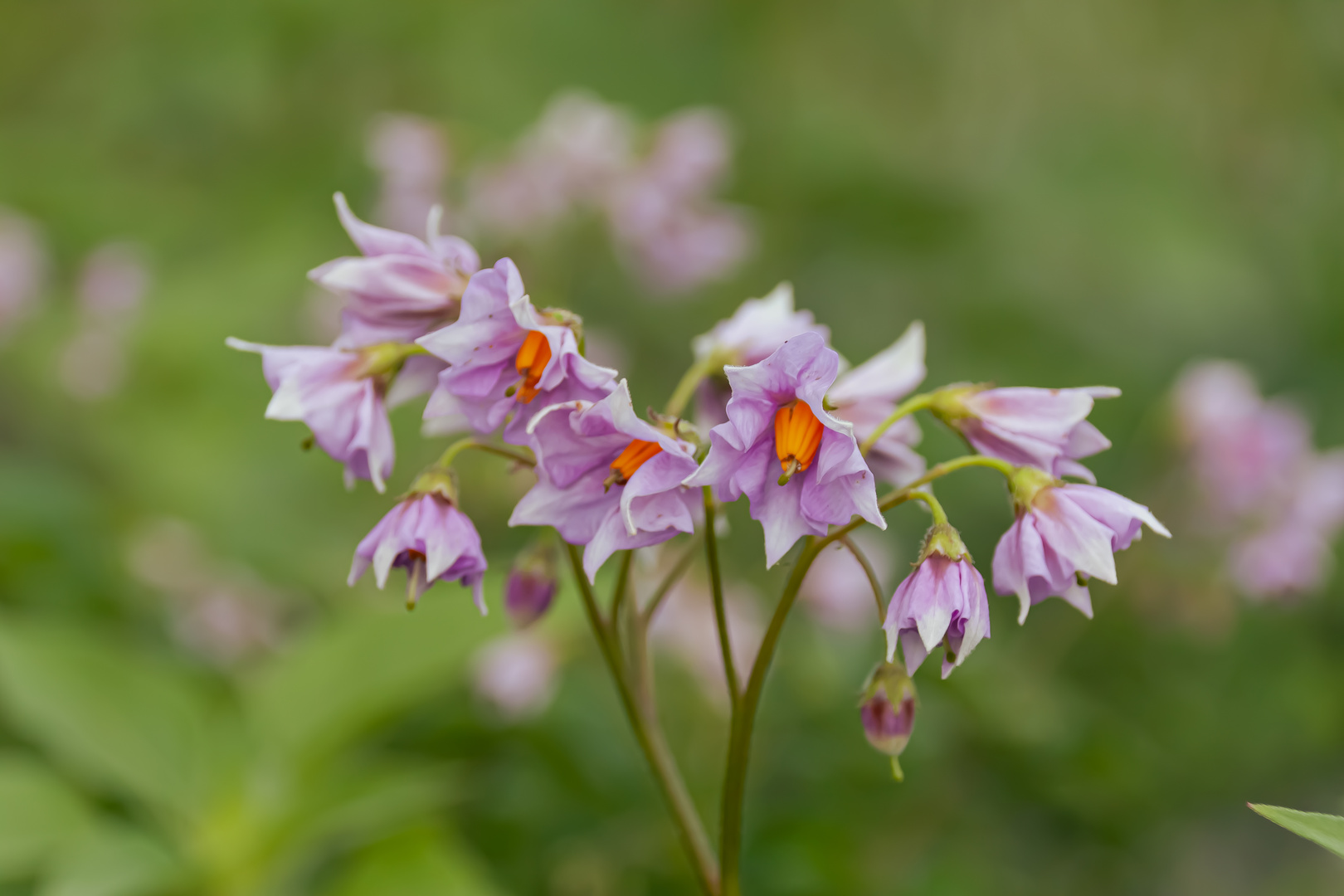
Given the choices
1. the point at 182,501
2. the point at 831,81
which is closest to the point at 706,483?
the point at 182,501

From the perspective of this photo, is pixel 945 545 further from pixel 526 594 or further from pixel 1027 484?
pixel 526 594

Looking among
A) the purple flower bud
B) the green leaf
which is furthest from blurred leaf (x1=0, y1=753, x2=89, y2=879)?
the green leaf

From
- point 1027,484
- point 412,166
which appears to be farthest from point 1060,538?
point 412,166

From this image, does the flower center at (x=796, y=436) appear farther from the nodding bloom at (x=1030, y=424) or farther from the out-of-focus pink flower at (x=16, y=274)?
the out-of-focus pink flower at (x=16, y=274)

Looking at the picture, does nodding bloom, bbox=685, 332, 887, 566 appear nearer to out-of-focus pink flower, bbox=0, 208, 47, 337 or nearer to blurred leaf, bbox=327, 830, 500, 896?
blurred leaf, bbox=327, 830, 500, 896

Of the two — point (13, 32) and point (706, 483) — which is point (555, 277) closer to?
point (706, 483)

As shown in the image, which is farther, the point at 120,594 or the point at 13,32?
the point at 13,32

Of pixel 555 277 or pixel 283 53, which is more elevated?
pixel 283 53

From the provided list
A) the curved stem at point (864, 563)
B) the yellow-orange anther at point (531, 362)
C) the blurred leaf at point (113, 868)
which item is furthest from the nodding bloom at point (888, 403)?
the blurred leaf at point (113, 868)
